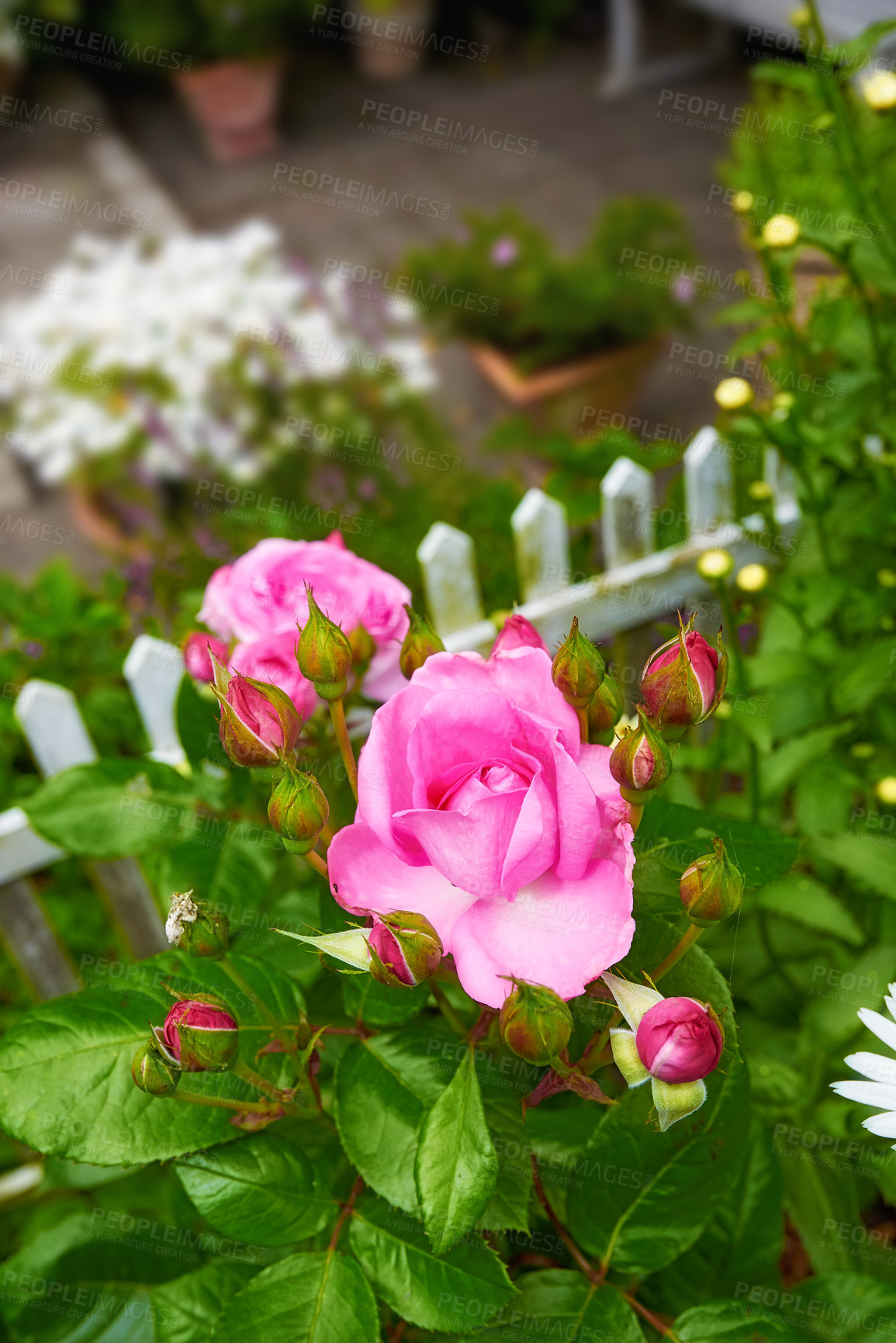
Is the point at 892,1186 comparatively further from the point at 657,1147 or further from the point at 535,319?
the point at 535,319

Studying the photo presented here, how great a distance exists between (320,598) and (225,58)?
4696 millimetres

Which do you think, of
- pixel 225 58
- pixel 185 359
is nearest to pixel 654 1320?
pixel 185 359

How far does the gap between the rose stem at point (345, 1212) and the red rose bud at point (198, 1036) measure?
17 centimetres

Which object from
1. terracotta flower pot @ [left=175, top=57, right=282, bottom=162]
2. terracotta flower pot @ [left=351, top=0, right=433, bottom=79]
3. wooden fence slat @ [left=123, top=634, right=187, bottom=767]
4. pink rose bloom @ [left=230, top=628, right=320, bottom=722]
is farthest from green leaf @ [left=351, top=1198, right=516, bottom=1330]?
terracotta flower pot @ [left=351, top=0, right=433, bottom=79]

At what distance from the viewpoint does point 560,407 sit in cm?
301

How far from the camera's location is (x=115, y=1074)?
0.72 metres

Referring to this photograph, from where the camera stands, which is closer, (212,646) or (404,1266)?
(404,1266)

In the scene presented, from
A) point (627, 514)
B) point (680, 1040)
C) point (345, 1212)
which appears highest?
point (680, 1040)

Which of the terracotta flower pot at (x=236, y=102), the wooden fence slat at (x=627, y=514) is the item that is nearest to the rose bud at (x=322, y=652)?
the wooden fence slat at (x=627, y=514)

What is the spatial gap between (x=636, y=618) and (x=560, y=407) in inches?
54.2

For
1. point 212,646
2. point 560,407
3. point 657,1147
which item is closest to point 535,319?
point 560,407

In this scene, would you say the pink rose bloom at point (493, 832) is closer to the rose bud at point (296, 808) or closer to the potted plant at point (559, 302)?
the rose bud at point (296, 808)

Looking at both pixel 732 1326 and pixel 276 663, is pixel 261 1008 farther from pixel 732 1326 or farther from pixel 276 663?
pixel 732 1326

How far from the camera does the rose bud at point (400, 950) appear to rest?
1.88ft
